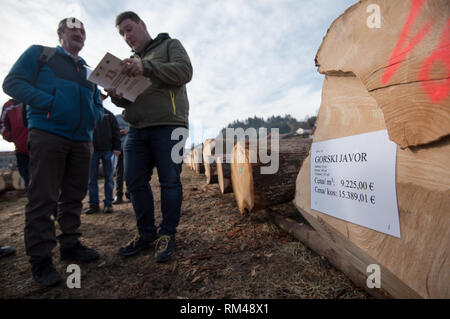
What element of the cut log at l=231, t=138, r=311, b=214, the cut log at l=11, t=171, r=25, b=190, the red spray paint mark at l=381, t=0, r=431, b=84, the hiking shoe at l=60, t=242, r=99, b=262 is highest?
the red spray paint mark at l=381, t=0, r=431, b=84

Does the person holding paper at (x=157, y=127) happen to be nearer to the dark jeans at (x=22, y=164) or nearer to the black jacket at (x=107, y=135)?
the black jacket at (x=107, y=135)

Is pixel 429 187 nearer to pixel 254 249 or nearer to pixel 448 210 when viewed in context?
pixel 448 210

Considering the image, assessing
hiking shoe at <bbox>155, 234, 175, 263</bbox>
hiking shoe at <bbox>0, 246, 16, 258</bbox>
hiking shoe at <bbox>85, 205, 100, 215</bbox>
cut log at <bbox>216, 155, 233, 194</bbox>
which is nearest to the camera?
hiking shoe at <bbox>155, 234, 175, 263</bbox>

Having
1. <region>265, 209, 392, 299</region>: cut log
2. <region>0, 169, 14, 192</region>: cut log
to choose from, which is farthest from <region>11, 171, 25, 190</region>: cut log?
<region>265, 209, 392, 299</region>: cut log

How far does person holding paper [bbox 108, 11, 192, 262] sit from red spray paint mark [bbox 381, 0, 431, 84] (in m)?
1.48

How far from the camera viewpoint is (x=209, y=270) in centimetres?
162

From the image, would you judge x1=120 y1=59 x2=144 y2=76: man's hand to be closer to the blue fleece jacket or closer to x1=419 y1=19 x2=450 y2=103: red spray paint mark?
the blue fleece jacket

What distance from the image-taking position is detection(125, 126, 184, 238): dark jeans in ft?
6.05

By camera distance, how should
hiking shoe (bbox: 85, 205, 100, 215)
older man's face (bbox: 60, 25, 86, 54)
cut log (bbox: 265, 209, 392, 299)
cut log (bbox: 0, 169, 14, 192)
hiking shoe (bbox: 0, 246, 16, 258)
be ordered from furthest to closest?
cut log (bbox: 0, 169, 14, 192)
hiking shoe (bbox: 85, 205, 100, 215)
hiking shoe (bbox: 0, 246, 16, 258)
older man's face (bbox: 60, 25, 86, 54)
cut log (bbox: 265, 209, 392, 299)

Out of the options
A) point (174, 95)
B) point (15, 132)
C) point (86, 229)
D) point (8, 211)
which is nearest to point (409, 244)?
point (174, 95)

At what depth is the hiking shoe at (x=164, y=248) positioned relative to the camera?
1758 millimetres

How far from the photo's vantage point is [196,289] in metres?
1.43

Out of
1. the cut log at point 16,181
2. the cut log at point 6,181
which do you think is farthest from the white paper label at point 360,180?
the cut log at point 16,181

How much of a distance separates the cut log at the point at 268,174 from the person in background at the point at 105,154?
2561 mm
